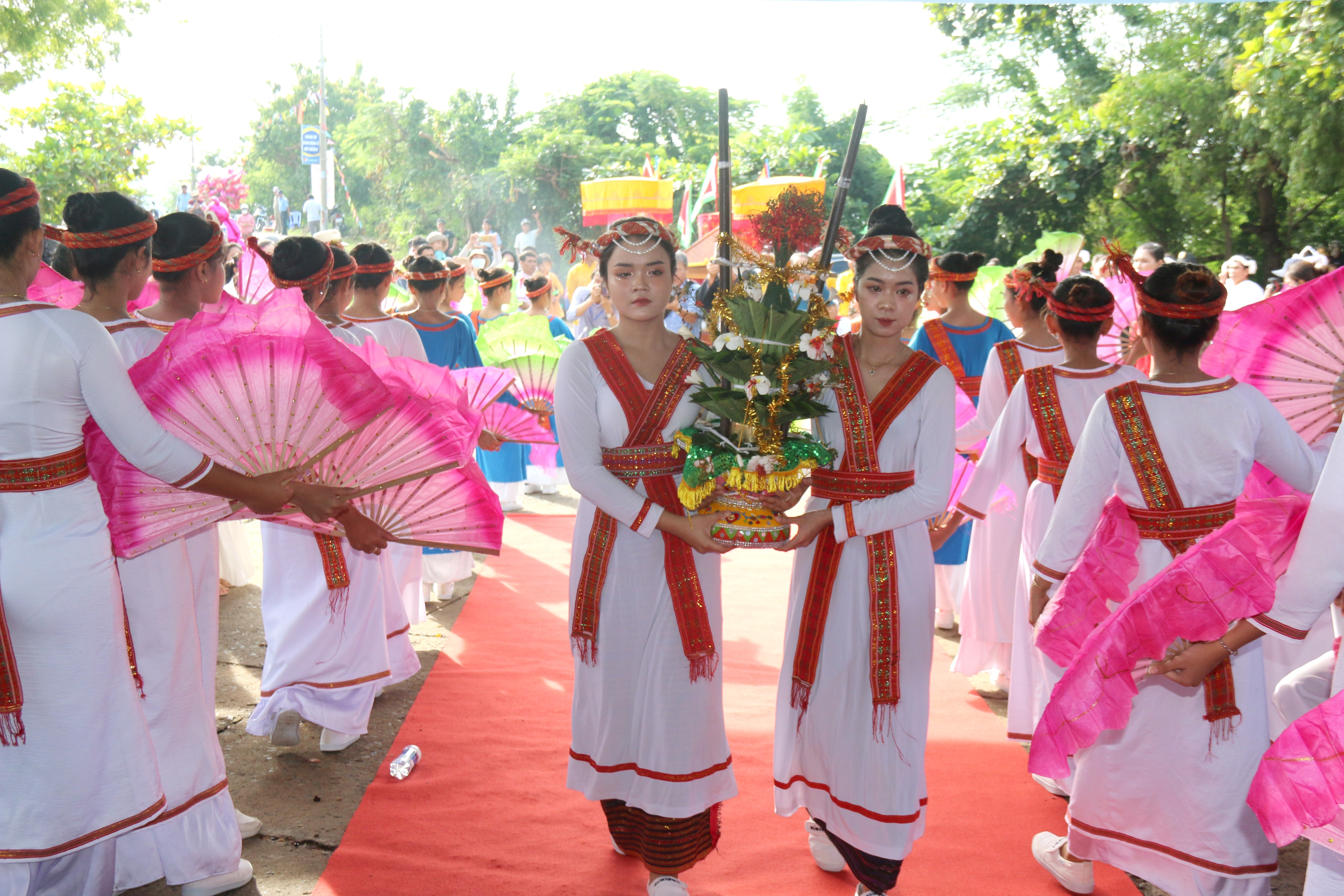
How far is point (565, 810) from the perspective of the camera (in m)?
3.46

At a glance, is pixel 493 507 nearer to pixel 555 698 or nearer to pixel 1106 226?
pixel 555 698

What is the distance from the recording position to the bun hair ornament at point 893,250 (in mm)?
2760

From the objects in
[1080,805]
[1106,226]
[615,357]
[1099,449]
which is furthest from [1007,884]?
[1106,226]

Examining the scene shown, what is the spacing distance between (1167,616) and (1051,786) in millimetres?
1489

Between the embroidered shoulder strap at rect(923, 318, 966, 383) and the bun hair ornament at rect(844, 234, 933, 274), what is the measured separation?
2367mm

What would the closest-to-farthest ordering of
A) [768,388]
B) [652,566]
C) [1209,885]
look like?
[768,388], [1209,885], [652,566]

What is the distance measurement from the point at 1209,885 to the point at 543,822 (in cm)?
199

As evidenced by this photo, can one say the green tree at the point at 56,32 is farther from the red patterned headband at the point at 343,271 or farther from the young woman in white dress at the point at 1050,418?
the young woman in white dress at the point at 1050,418

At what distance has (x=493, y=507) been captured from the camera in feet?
9.62

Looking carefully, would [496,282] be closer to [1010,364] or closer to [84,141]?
[1010,364]

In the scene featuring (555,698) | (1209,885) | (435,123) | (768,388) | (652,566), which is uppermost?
(435,123)

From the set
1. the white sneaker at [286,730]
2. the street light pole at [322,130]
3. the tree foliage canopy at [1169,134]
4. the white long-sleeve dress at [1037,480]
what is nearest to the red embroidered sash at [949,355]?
the white long-sleeve dress at [1037,480]

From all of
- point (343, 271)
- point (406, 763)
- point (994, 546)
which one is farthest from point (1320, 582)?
point (343, 271)

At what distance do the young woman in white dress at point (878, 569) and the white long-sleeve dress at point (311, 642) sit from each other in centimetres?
184
